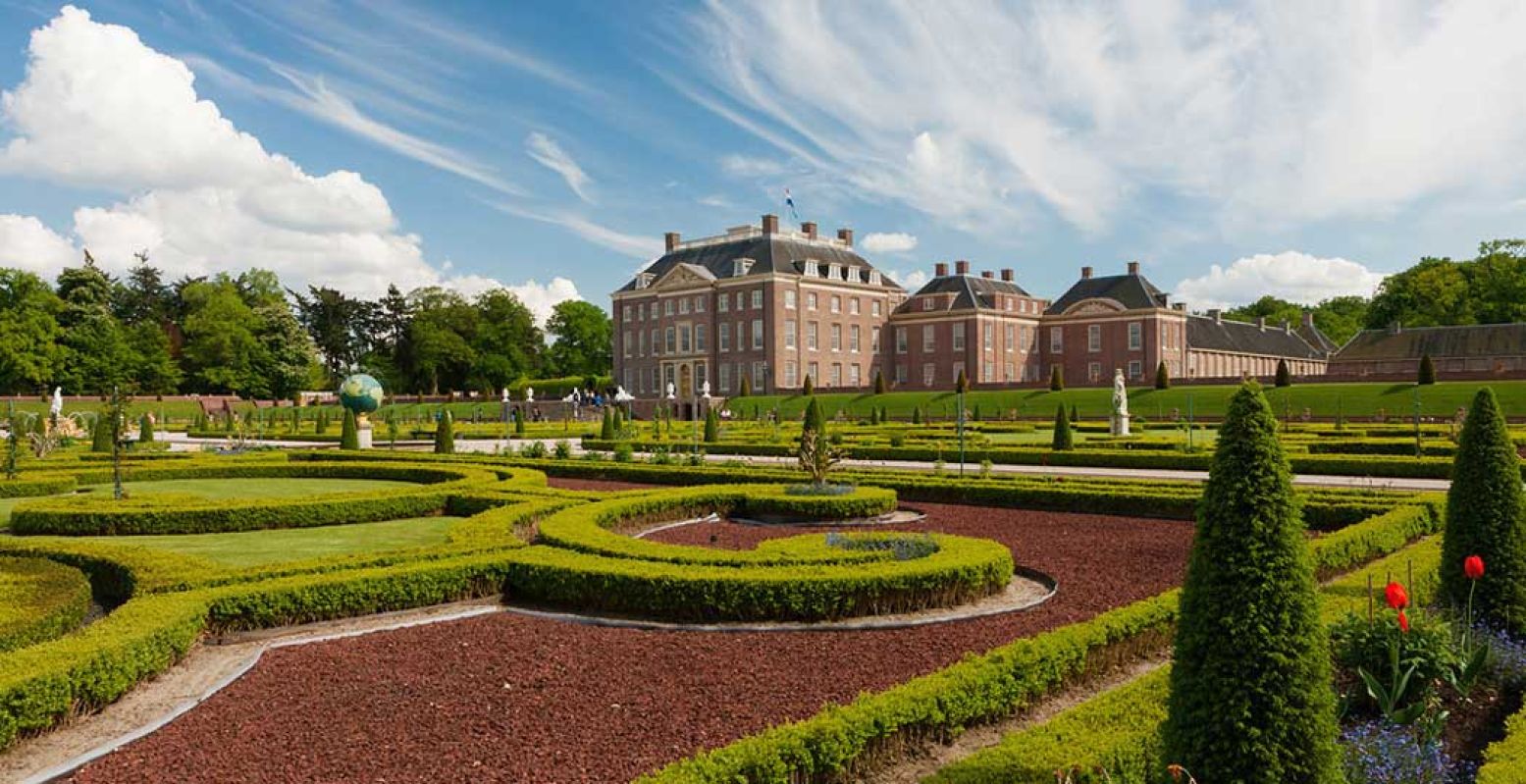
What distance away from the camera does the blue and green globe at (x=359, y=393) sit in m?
33.5

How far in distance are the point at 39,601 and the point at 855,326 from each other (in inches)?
2483

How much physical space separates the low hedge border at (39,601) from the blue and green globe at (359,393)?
24.7m

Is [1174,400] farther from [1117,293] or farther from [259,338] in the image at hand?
[259,338]

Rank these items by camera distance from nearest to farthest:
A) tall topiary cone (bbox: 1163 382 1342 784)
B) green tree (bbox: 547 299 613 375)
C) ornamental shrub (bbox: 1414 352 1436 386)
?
1. tall topiary cone (bbox: 1163 382 1342 784)
2. ornamental shrub (bbox: 1414 352 1436 386)
3. green tree (bbox: 547 299 613 375)

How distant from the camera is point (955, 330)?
223 ft

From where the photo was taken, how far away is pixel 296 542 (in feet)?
40.0

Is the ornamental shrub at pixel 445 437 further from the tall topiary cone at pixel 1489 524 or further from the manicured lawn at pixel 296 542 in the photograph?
the tall topiary cone at pixel 1489 524

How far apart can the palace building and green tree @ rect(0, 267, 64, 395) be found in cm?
3793

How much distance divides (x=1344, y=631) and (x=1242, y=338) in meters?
79.0

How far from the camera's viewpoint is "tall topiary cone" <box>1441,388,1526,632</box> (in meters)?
6.82

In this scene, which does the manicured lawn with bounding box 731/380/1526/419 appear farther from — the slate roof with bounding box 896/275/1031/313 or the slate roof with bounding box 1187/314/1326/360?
the slate roof with bounding box 1187/314/1326/360

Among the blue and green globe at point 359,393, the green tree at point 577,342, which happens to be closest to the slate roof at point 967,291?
the green tree at point 577,342

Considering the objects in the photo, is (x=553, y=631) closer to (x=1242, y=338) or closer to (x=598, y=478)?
(x=598, y=478)

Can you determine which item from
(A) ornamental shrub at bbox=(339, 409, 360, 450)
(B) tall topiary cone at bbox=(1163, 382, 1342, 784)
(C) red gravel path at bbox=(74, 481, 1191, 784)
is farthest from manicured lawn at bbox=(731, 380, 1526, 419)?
(B) tall topiary cone at bbox=(1163, 382, 1342, 784)
